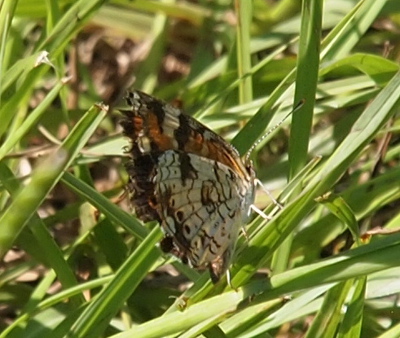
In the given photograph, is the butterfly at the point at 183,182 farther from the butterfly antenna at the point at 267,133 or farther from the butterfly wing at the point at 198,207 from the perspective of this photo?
the butterfly antenna at the point at 267,133

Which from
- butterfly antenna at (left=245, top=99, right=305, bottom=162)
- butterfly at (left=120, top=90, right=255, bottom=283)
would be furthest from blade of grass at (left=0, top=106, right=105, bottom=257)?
butterfly antenna at (left=245, top=99, right=305, bottom=162)

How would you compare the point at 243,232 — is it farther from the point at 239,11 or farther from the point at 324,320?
the point at 239,11

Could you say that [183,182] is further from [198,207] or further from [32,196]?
[32,196]

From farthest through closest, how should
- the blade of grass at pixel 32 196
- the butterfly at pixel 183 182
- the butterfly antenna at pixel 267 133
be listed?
1. the butterfly antenna at pixel 267 133
2. the butterfly at pixel 183 182
3. the blade of grass at pixel 32 196

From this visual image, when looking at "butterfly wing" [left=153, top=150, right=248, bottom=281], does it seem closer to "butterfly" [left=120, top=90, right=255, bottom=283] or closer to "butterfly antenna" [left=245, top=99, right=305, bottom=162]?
"butterfly" [left=120, top=90, right=255, bottom=283]

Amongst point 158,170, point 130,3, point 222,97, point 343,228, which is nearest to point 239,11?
point 222,97

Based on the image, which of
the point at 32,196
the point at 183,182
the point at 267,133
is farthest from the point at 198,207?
the point at 32,196

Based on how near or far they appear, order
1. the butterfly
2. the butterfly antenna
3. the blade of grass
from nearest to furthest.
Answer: the blade of grass
the butterfly
the butterfly antenna

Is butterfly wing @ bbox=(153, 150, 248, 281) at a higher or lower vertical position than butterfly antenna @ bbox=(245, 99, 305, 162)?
lower

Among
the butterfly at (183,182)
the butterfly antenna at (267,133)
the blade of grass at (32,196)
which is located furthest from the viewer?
the butterfly antenna at (267,133)

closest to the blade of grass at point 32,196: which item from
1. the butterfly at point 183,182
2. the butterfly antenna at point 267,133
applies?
the butterfly at point 183,182
